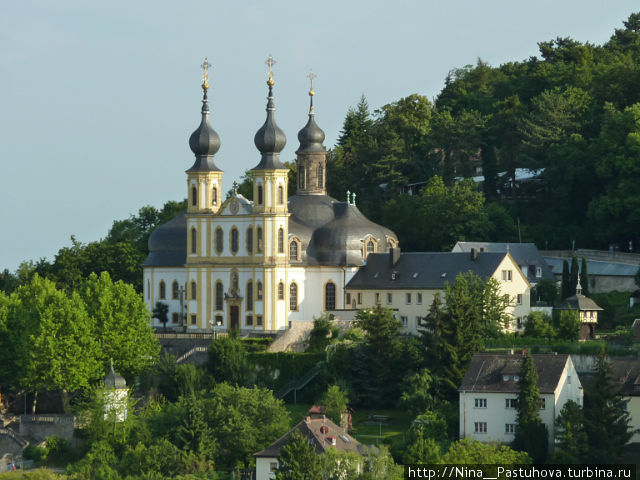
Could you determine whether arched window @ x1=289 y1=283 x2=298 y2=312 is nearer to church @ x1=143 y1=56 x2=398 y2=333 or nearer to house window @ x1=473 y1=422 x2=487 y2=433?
church @ x1=143 y1=56 x2=398 y2=333

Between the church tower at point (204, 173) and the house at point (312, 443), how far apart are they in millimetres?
25417

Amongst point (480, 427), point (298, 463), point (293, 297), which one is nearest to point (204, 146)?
point (293, 297)

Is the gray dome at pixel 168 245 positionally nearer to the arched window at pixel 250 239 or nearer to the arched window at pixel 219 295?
the arched window at pixel 219 295

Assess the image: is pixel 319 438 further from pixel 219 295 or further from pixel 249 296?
pixel 219 295

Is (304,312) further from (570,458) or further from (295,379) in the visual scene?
(570,458)

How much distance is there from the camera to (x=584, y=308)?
89.6 m

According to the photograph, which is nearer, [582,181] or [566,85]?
[582,181]

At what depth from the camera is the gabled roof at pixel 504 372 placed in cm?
7712

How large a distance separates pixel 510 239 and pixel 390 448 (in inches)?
1296

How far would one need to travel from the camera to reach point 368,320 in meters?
87.5

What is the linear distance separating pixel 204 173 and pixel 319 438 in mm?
28102

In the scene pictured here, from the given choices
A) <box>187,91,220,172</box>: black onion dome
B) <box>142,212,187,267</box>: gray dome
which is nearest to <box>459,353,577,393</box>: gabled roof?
<box>187,91,220,172</box>: black onion dome

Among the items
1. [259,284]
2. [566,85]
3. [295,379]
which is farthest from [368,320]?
[566,85]

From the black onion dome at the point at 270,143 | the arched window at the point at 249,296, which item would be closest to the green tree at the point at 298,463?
the arched window at the point at 249,296
